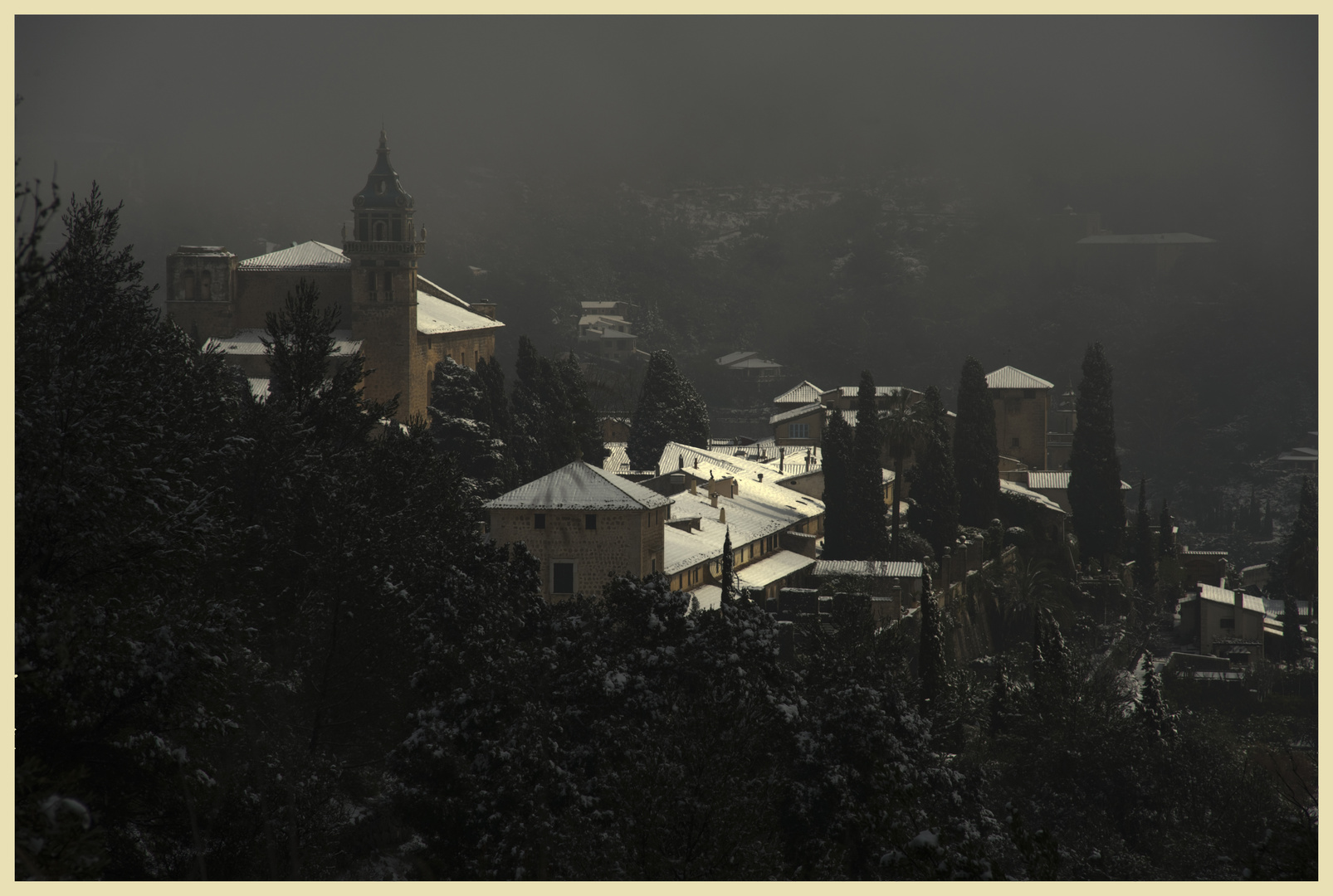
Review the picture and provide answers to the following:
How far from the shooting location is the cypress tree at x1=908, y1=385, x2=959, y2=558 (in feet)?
180

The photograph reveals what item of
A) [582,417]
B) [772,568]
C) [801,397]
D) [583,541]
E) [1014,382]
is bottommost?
[772,568]

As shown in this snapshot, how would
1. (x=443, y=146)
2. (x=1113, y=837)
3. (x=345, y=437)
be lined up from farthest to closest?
(x=443, y=146)
(x=1113, y=837)
(x=345, y=437)

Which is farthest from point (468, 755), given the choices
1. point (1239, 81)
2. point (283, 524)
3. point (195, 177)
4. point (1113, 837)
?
point (1239, 81)

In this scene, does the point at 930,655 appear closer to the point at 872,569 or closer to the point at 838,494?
the point at 872,569

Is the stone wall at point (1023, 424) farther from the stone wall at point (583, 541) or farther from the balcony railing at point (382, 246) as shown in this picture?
the stone wall at point (583, 541)

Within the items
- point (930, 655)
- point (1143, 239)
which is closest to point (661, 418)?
point (930, 655)

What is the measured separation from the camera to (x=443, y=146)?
179 metres

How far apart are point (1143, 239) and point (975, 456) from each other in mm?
103682

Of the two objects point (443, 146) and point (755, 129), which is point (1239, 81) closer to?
point (755, 129)

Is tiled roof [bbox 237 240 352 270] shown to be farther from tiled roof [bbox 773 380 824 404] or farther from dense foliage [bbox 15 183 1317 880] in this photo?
dense foliage [bbox 15 183 1317 880]

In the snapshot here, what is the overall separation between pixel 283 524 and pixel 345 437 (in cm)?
337

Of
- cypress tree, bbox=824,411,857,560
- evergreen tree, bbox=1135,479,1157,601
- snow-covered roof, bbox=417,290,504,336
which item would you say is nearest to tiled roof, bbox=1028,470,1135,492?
evergreen tree, bbox=1135,479,1157,601

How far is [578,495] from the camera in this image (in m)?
39.6

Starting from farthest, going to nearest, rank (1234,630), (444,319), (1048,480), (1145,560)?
(444,319)
(1048,480)
(1145,560)
(1234,630)
